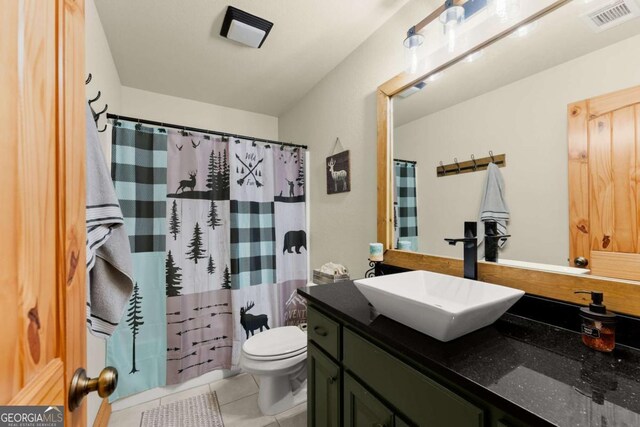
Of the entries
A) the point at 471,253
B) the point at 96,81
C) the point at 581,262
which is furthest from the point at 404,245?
the point at 96,81

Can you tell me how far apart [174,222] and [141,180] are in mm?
353

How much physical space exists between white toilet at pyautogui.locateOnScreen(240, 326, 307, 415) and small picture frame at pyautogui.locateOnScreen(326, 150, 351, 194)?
42.6 inches

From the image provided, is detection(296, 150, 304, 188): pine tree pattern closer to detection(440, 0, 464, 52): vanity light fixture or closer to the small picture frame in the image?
the small picture frame

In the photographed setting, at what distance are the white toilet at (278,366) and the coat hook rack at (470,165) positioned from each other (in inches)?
53.2

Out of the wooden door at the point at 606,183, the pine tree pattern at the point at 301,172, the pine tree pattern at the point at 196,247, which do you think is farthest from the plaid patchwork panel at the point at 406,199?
the pine tree pattern at the point at 196,247

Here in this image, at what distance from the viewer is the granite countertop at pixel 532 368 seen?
0.53m

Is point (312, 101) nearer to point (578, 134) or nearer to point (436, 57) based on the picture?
point (436, 57)

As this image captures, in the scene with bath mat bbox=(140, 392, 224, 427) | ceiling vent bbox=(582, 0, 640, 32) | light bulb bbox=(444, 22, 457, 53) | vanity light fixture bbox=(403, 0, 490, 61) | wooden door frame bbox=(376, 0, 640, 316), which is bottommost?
bath mat bbox=(140, 392, 224, 427)

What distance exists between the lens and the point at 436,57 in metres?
1.37

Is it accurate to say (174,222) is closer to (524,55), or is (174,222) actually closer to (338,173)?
(338,173)

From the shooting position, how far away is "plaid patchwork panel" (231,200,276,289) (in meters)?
2.17

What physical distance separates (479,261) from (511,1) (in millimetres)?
1049

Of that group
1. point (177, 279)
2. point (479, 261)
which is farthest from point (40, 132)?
point (177, 279)

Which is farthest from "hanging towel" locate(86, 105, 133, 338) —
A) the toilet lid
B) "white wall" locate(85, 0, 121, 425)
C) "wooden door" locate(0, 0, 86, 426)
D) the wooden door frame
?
the wooden door frame
